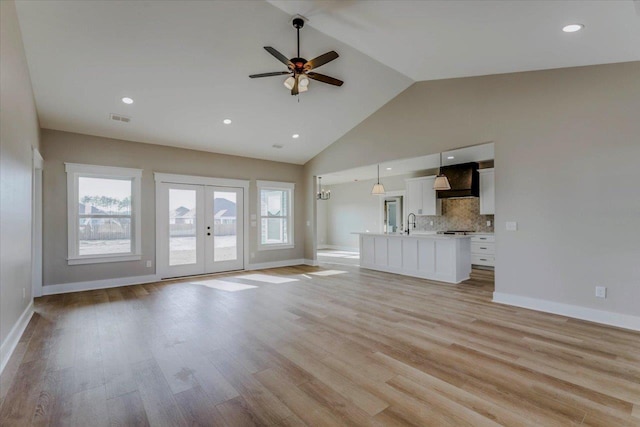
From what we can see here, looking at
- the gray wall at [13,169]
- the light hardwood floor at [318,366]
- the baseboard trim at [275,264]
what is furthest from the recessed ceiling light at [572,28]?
the baseboard trim at [275,264]

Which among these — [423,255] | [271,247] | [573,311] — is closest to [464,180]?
[423,255]

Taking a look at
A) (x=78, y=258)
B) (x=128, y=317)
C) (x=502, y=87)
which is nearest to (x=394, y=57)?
(x=502, y=87)

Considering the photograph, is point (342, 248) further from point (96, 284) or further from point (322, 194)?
point (96, 284)

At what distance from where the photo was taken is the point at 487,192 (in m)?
7.44

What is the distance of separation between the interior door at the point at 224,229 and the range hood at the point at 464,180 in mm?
5269

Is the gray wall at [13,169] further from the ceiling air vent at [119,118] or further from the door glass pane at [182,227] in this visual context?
the door glass pane at [182,227]

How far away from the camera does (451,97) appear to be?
490 centimetres

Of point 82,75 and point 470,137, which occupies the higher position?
point 82,75

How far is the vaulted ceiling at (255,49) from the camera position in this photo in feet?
9.78

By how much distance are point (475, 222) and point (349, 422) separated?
7.29 metres

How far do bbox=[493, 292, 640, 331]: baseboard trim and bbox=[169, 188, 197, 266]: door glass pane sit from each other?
5769 millimetres

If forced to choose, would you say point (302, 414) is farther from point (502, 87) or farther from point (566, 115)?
point (502, 87)

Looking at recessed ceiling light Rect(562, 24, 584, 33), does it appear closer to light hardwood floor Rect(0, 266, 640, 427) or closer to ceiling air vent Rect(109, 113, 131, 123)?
light hardwood floor Rect(0, 266, 640, 427)

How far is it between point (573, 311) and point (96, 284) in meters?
7.38
